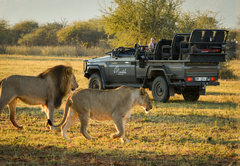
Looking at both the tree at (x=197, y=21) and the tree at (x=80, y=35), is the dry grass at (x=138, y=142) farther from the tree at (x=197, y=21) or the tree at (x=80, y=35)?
the tree at (x=80, y=35)

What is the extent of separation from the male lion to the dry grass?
62 cm

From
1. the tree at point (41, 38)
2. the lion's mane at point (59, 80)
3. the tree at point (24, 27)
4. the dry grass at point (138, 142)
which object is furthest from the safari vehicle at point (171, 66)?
the tree at point (24, 27)

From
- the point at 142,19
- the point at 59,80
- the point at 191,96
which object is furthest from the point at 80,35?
the point at 59,80

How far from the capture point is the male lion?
685 centimetres

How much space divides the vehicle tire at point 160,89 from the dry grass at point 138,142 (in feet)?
5.61

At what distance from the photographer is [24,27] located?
5856 centimetres

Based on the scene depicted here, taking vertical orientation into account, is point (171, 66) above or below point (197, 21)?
below

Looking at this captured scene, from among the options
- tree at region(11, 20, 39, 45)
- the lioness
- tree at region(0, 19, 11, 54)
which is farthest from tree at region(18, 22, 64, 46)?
the lioness

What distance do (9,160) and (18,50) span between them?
1326 inches

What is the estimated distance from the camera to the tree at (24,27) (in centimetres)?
5739

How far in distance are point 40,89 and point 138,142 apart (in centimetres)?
240

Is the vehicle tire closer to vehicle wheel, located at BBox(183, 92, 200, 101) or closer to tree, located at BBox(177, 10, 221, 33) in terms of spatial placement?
vehicle wheel, located at BBox(183, 92, 200, 101)

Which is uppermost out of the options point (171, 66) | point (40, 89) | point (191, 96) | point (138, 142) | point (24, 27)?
point (24, 27)

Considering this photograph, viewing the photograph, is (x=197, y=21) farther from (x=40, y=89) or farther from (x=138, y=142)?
(x=138, y=142)
